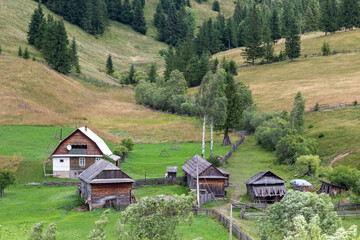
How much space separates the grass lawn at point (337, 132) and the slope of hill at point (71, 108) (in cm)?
2126

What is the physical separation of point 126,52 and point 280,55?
6851 centimetres

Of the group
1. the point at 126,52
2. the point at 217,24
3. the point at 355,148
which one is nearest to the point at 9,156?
the point at 355,148

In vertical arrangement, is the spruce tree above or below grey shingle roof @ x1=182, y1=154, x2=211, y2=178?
above

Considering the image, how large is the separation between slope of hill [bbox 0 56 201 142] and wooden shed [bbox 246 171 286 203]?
3237cm

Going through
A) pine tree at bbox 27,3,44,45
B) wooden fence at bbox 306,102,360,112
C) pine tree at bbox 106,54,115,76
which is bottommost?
wooden fence at bbox 306,102,360,112

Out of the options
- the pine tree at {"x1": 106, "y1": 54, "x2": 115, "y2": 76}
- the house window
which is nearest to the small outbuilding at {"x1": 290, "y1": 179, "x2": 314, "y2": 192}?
the house window

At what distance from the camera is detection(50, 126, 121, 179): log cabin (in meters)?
53.6

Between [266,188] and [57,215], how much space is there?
20.4m

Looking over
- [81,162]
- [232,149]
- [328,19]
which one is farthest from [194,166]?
[328,19]

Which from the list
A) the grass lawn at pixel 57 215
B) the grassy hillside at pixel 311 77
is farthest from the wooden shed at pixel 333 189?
the grassy hillside at pixel 311 77

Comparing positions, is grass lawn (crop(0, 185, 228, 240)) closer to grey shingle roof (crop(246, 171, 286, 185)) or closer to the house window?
the house window

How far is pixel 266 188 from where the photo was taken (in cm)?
4353

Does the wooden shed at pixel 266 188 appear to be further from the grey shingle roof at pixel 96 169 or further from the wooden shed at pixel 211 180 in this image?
the grey shingle roof at pixel 96 169

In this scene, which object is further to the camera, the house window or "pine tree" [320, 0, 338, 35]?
"pine tree" [320, 0, 338, 35]
